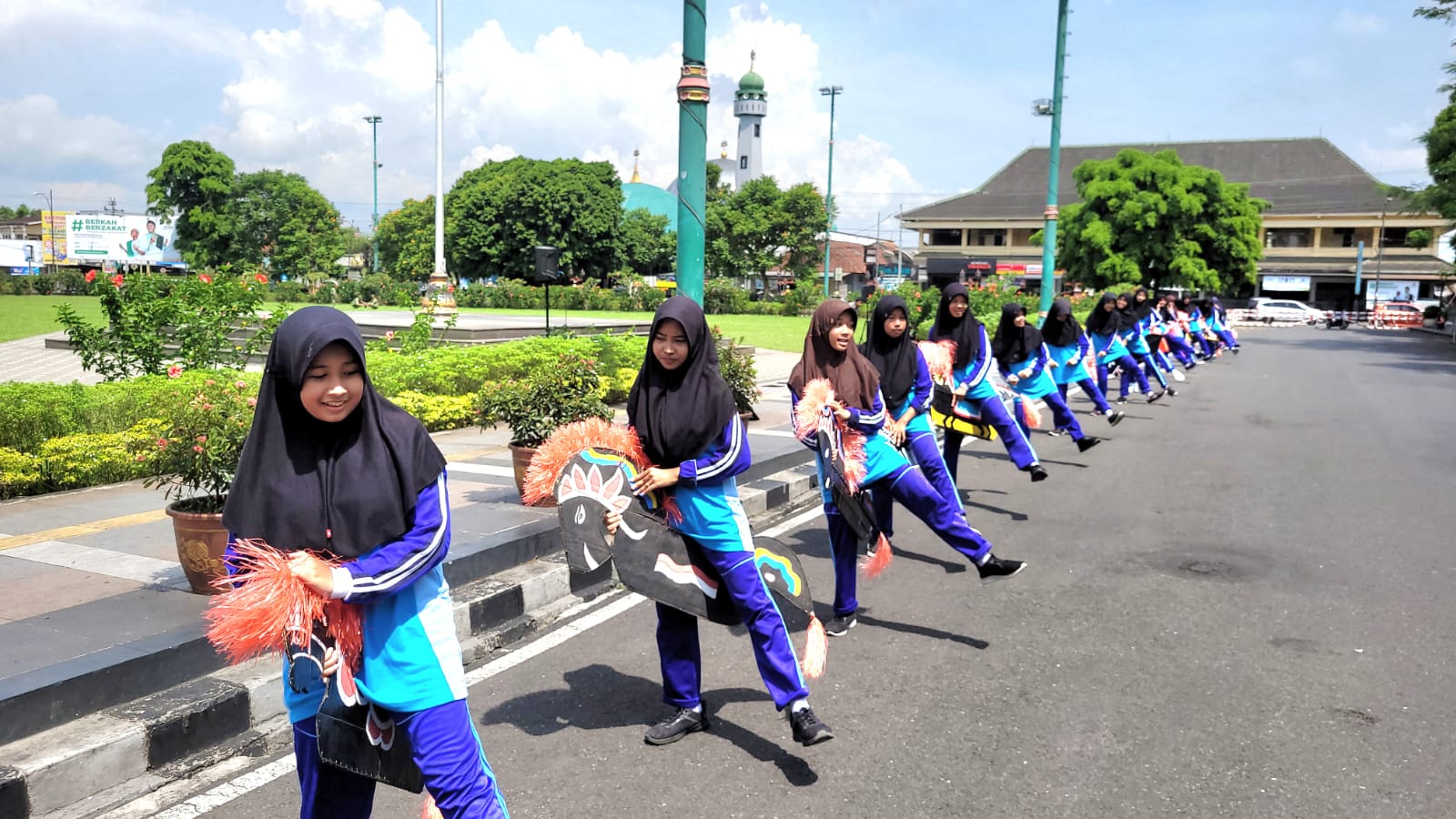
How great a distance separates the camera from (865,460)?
17.2 ft

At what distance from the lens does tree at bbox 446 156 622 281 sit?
56031 mm

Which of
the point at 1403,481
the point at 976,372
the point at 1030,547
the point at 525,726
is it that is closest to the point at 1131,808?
the point at 525,726

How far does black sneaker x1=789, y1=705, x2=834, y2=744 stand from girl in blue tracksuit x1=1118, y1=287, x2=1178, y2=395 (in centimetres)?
1309

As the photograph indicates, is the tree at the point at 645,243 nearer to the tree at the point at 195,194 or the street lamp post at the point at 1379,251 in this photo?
the tree at the point at 195,194

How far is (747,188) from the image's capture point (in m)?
64.8

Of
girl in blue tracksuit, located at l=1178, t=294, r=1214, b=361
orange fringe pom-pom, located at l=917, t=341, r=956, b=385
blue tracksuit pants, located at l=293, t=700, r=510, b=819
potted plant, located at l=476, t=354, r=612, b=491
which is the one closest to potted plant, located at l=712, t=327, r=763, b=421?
potted plant, located at l=476, t=354, r=612, b=491

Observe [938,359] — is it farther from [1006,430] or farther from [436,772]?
[436,772]

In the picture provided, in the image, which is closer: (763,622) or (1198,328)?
(763,622)

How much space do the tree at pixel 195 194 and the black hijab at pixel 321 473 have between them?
66148mm

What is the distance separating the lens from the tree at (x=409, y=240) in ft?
223

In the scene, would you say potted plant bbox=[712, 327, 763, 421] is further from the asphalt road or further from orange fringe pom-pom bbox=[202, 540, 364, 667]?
orange fringe pom-pom bbox=[202, 540, 364, 667]

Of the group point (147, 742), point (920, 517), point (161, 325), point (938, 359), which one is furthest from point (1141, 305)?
point (147, 742)

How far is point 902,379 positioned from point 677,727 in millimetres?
2630

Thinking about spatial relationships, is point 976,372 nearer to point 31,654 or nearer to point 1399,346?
point 31,654
